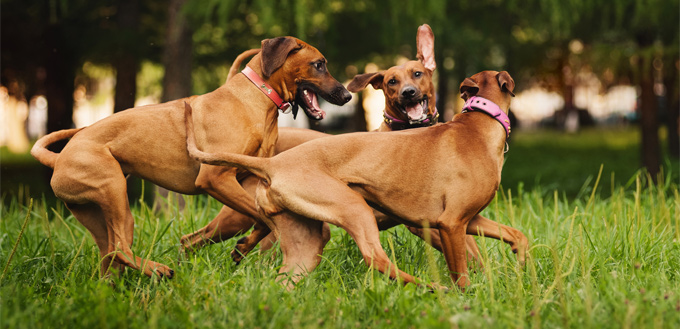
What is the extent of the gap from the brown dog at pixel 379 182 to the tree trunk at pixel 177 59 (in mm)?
4539

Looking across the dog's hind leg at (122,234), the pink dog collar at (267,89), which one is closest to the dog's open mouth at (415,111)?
the pink dog collar at (267,89)

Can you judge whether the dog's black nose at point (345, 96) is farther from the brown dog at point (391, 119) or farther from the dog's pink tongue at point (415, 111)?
the dog's pink tongue at point (415, 111)

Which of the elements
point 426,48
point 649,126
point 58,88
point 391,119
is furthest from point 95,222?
point 649,126

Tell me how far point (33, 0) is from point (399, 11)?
5.47 metres

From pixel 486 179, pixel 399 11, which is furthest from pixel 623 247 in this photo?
pixel 399 11

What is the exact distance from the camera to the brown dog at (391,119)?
170 inches

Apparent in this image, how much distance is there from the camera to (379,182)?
3.70m

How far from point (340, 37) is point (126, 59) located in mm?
3098

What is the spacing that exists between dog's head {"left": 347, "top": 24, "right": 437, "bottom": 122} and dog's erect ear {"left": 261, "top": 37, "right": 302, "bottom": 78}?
0.86 metres

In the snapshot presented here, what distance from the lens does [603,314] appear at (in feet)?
10.3

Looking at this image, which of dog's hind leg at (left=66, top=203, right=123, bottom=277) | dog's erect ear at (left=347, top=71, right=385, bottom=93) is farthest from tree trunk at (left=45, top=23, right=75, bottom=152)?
dog's erect ear at (left=347, top=71, right=385, bottom=93)

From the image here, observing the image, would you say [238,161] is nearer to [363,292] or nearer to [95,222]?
[363,292]

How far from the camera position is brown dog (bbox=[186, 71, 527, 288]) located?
3586 millimetres

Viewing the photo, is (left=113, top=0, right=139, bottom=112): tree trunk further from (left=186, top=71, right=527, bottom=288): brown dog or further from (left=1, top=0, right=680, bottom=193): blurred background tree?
(left=186, top=71, right=527, bottom=288): brown dog
